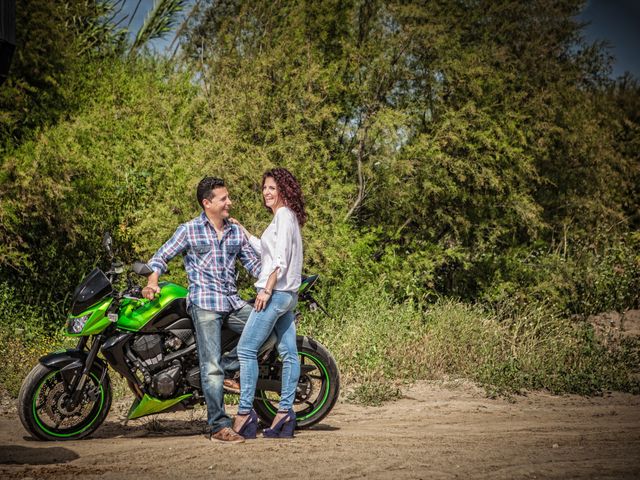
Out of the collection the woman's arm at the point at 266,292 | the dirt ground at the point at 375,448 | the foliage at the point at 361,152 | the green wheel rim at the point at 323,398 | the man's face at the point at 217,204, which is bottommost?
the dirt ground at the point at 375,448

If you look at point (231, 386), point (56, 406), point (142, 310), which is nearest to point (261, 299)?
point (231, 386)

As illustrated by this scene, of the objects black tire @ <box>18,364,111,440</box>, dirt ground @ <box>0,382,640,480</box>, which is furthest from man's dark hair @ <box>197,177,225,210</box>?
dirt ground @ <box>0,382,640,480</box>

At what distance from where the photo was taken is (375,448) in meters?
5.02

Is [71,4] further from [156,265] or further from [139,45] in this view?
[156,265]

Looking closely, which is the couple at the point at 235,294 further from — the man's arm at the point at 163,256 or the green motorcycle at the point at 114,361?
the green motorcycle at the point at 114,361

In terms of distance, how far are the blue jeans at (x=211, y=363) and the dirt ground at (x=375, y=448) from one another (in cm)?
21

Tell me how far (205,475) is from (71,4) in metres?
12.1

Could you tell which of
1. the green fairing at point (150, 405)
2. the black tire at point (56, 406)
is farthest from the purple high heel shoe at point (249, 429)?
the black tire at point (56, 406)

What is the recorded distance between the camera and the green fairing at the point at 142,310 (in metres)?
5.52

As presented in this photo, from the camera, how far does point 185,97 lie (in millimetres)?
12680

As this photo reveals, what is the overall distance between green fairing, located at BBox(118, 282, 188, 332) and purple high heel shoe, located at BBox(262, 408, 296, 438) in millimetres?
1240

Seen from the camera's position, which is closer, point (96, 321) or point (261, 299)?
point (261, 299)

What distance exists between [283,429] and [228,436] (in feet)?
1.44

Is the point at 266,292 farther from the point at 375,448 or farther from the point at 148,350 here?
the point at 375,448
